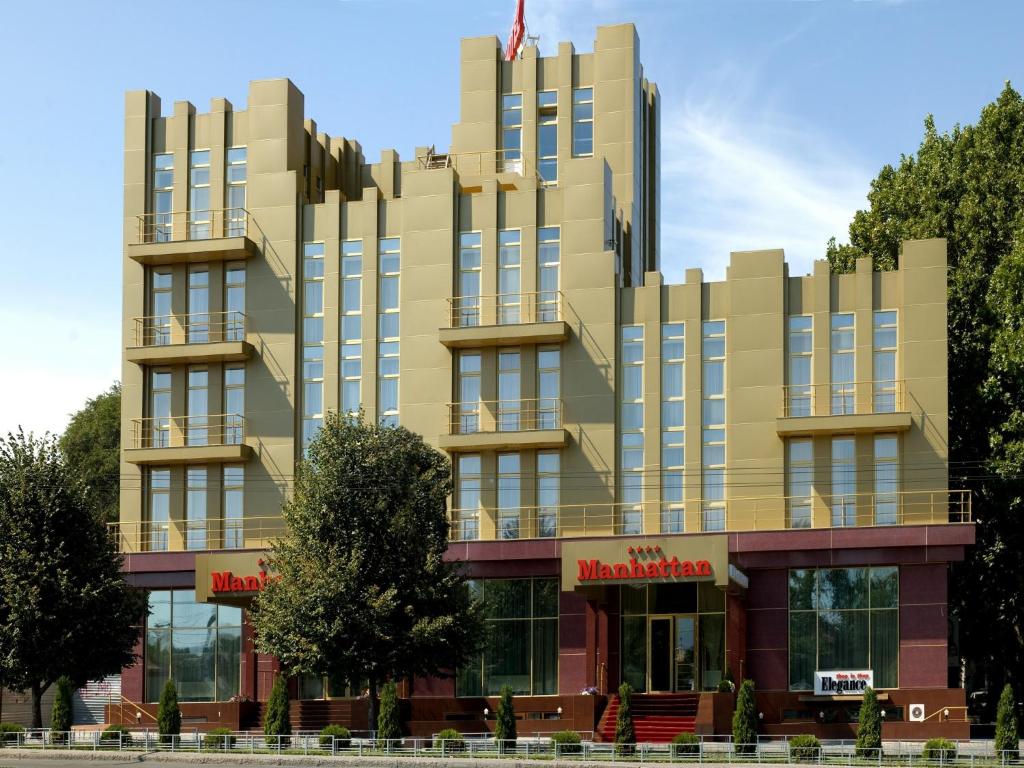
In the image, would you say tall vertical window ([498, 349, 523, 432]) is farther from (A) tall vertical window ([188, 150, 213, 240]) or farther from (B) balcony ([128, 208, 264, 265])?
(A) tall vertical window ([188, 150, 213, 240])

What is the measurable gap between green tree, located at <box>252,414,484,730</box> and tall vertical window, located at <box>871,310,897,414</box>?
15.4m

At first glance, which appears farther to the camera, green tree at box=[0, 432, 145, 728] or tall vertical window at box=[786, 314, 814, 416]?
tall vertical window at box=[786, 314, 814, 416]

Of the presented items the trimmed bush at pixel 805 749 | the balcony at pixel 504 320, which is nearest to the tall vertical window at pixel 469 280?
the balcony at pixel 504 320

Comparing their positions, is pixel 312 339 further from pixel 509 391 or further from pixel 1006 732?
pixel 1006 732

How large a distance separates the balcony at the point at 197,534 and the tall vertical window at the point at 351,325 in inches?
208

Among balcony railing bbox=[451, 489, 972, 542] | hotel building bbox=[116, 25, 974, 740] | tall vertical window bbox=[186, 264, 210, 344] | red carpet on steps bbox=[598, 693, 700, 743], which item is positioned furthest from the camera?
tall vertical window bbox=[186, 264, 210, 344]

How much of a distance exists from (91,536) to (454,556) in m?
12.4

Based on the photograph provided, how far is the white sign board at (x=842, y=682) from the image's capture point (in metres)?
53.9

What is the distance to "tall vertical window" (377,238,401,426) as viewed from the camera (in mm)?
61094

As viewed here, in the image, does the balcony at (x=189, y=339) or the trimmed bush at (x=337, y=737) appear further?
the balcony at (x=189, y=339)

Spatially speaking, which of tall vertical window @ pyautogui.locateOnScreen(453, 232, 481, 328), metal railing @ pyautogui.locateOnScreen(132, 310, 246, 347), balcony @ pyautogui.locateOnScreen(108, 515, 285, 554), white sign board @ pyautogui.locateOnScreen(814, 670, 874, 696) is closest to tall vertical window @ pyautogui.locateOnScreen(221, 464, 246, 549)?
balcony @ pyautogui.locateOnScreen(108, 515, 285, 554)

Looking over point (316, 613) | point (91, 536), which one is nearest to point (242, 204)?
point (91, 536)

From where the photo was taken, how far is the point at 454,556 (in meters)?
57.9

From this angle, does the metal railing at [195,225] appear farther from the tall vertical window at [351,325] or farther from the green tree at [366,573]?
the green tree at [366,573]
